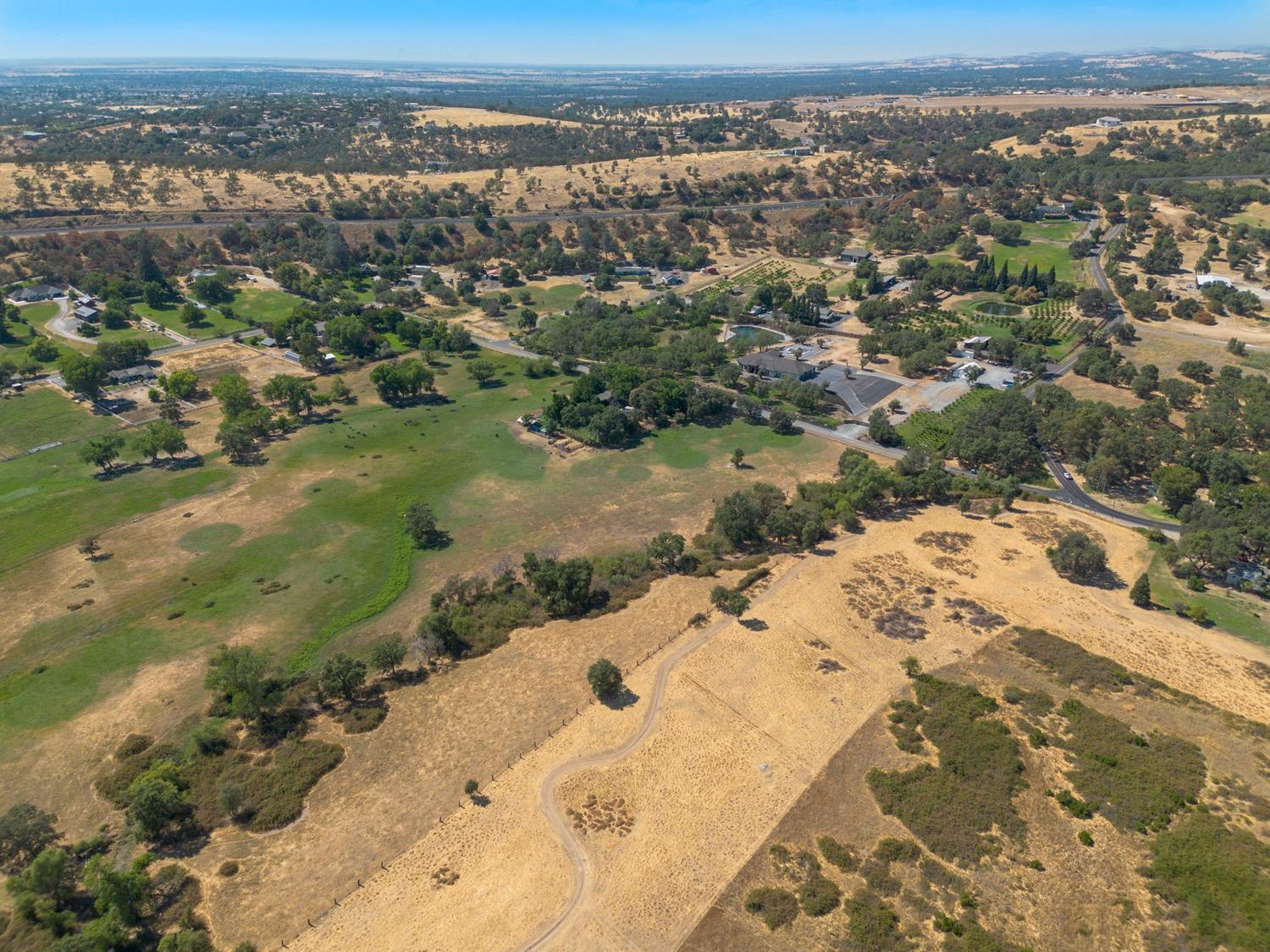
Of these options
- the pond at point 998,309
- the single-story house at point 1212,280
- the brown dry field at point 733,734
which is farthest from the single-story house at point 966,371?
the single-story house at point 1212,280

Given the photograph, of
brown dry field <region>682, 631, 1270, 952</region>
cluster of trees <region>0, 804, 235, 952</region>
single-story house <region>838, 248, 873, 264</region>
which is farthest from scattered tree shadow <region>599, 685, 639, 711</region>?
single-story house <region>838, 248, 873, 264</region>

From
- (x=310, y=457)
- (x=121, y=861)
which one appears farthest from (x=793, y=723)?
(x=310, y=457)

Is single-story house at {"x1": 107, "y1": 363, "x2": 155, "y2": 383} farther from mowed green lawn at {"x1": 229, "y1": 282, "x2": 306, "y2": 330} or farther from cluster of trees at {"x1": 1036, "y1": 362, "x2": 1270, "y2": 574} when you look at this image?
cluster of trees at {"x1": 1036, "y1": 362, "x2": 1270, "y2": 574}

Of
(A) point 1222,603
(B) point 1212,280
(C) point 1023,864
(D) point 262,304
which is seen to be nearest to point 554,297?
(D) point 262,304

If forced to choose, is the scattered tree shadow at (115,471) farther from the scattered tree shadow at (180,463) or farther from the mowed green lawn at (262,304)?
the mowed green lawn at (262,304)

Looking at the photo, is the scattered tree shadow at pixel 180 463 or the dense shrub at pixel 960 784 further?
the scattered tree shadow at pixel 180 463

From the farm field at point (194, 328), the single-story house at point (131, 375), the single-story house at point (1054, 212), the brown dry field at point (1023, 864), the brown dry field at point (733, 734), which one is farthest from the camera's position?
the single-story house at point (1054, 212)
